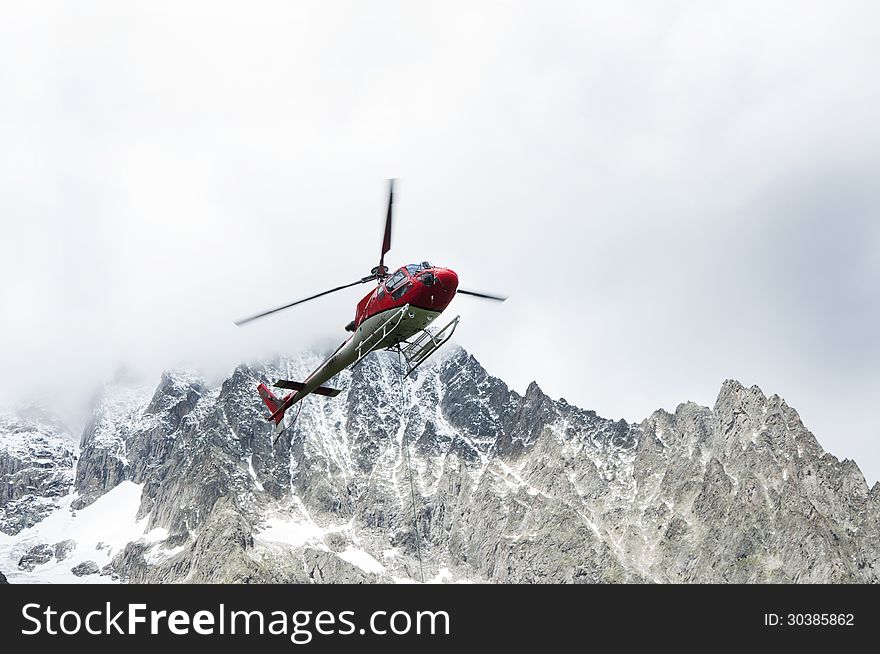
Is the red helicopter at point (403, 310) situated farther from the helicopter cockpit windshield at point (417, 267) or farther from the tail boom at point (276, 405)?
the tail boom at point (276, 405)

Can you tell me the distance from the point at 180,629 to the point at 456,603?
491 inches

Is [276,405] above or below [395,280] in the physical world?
above

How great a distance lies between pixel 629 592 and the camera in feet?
156

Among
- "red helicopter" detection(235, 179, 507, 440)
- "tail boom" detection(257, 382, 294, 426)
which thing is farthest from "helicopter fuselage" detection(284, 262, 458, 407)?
"tail boom" detection(257, 382, 294, 426)

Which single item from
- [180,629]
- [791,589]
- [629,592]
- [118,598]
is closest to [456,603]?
[629,592]

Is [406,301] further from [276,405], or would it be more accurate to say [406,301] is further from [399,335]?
[276,405]

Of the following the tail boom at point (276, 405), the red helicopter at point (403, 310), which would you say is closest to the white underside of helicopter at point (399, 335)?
the red helicopter at point (403, 310)

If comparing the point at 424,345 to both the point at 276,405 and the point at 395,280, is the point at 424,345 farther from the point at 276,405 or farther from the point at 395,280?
the point at 276,405

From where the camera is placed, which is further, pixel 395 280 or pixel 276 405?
pixel 276 405

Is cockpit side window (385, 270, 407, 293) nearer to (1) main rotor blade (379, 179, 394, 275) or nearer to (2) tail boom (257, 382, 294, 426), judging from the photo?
(1) main rotor blade (379, 179, 394, 275)

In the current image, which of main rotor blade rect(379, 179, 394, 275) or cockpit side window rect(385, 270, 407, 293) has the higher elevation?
main rotor blade rect(379, 179, 394, 275)

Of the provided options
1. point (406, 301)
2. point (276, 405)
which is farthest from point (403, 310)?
point (276, 405)

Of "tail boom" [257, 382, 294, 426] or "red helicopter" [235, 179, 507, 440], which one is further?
"tail boom" [257, 382, 294, 426]

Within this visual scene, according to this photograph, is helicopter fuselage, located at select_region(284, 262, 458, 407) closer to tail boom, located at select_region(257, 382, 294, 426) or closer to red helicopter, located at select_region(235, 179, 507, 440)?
red helicopter, located at select_region(235, 179, 507, 440)
